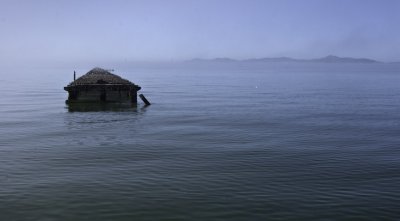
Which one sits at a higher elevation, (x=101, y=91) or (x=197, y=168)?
(x=101, y=91)

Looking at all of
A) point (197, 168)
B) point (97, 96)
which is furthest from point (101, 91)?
point (197, 168)

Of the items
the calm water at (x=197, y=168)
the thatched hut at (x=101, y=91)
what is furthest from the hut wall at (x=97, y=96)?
the calm water at (x=197, y=168)

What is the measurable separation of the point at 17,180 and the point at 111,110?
2378 cm

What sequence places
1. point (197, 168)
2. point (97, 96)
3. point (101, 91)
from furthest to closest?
point (97, 96)
point (101, 91)
point (197, 168)

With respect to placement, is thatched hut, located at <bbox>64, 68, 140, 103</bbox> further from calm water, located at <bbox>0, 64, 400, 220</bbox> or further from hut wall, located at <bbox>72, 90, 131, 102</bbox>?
calm water, located at <bbox>0, 64, 400, 220</bbox>

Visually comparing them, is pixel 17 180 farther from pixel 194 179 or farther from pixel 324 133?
pixel 324 133

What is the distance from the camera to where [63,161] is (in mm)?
20141

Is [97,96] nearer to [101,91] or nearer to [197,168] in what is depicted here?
[101,91]

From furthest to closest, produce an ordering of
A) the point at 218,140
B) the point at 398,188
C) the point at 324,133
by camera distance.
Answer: the point at 324,133, the point at 218,140, the point at 398,188

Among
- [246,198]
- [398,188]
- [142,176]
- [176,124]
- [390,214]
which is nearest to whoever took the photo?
[390,214]

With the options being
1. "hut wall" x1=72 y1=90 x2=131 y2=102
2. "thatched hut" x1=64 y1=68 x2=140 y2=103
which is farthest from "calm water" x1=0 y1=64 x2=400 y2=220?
"hut wall" x1=72 y1=90 x2=131 y2=102

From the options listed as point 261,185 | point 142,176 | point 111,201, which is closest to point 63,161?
point 142,176

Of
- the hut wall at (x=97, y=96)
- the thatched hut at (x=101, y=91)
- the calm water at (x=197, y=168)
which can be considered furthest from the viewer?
the hut wall at (x=97, y=96)

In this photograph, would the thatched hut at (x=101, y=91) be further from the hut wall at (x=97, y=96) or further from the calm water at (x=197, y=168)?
the calm water at (x=197, y=168)
